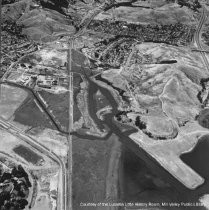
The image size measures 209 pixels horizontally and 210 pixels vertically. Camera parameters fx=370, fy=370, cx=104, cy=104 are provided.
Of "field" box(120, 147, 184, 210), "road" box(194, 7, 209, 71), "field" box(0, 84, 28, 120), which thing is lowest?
"road" box(194, 7, 209, 71)

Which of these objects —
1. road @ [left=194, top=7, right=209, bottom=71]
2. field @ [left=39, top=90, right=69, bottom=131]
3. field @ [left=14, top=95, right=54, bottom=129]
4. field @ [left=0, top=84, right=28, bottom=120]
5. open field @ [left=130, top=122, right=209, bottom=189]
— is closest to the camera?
open field @ [left=130, top=122, right=209, bottom=189]

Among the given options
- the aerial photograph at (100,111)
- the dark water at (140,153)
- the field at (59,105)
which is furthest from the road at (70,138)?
the dark water at (140,153)

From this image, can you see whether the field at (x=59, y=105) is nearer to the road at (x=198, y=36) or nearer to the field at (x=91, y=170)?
the field at (x=91, y=170)

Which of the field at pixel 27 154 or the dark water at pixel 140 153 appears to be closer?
the dark water at pixel 140 153

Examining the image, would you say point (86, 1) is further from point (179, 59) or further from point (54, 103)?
point (54, 103)

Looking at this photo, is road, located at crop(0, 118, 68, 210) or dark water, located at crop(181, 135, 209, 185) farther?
dark water, located at crop(181, 135, 209, 185)

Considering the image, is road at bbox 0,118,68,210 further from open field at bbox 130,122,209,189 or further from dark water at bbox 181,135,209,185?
dark water at bbox 181,135,209,185

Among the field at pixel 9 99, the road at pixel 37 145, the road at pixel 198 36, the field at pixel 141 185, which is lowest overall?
the road at pixel 198 36

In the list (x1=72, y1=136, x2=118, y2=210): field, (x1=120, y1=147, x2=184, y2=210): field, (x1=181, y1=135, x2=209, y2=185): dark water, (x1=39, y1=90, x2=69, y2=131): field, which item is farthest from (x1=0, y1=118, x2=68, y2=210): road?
(x1=181, y1=135, x2=209, y2=185): dark water

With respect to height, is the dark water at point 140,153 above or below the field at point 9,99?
above
